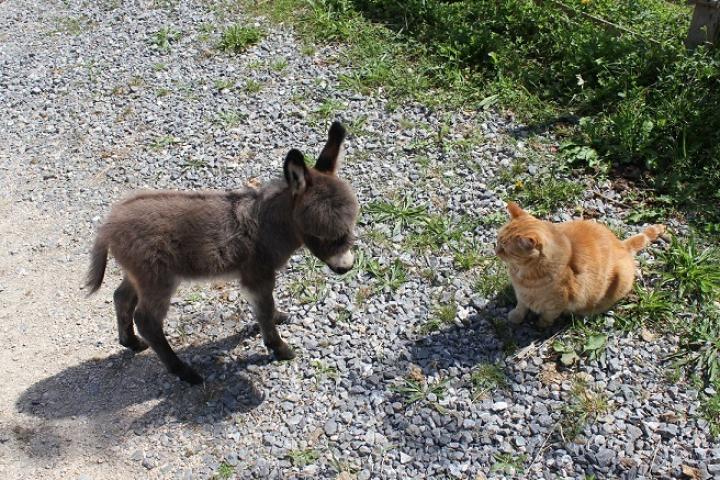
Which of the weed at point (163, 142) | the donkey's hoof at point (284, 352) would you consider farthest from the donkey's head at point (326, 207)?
the weed at point (163, 142)

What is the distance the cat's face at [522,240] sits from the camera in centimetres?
529

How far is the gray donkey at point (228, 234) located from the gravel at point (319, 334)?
71 centimetres

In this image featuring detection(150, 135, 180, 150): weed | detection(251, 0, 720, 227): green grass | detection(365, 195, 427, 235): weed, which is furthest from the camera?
detection(150, 135, 180, 150): weed

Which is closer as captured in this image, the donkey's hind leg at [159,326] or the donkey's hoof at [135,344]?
the donkey's hind leg at [159,326]

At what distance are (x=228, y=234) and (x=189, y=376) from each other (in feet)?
4.73

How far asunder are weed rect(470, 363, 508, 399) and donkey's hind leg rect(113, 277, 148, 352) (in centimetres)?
322

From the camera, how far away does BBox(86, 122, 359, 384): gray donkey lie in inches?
203

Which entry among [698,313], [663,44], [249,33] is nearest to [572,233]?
[698,313]

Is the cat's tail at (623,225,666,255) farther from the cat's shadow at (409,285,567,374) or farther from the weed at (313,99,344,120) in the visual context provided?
the weed at (313,99,344,120)

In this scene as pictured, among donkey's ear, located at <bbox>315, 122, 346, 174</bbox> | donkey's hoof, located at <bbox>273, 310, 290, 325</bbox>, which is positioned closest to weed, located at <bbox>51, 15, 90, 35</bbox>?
donkey's hoof, located at <bbox>273, 310, 290, 325</bbox>

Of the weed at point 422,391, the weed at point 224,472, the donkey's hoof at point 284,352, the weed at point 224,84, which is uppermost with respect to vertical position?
the weed at point 224,84

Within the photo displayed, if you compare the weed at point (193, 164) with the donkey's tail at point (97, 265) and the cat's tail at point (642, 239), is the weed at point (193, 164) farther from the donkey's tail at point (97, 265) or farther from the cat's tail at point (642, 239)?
the cat's tail at point (642, 239)

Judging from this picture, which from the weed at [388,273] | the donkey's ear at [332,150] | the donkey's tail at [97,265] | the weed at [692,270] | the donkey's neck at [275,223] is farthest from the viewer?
the weed at [388,273]

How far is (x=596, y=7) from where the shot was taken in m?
9.77
